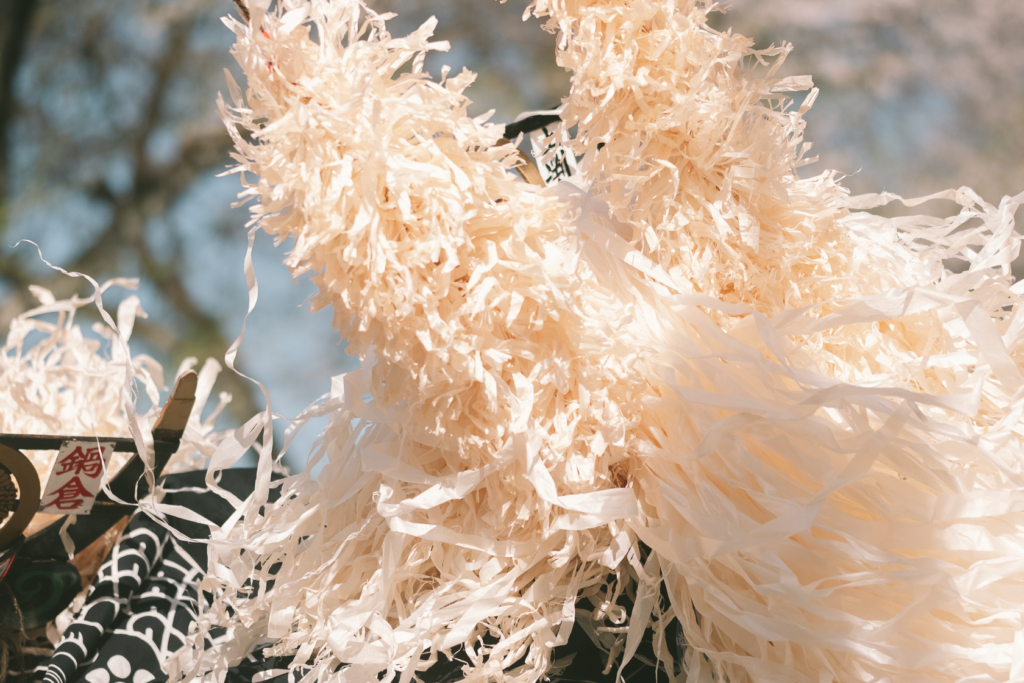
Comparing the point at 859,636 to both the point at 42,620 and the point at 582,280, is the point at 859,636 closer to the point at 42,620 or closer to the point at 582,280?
the point at 582,280

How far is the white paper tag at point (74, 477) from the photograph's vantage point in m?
0.39

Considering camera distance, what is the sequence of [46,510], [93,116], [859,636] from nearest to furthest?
[859,636] < [46,510] < [93,116]

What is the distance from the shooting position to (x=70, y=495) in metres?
0.40

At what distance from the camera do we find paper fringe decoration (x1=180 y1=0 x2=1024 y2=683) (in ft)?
0.72

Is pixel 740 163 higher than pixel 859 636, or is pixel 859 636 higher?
pixel 740 163

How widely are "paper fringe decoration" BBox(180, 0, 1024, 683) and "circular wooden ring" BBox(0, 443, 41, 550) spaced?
17 cm

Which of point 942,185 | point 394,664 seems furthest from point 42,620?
point 942,185

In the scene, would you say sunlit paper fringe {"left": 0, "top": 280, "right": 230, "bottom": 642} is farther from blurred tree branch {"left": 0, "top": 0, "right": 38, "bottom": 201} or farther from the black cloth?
blurred tree branch {"left": 0, "top": 0, "right": 38, "bottom": 201}

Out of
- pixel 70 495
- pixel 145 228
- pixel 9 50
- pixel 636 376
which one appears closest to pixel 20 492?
pixel 70 495

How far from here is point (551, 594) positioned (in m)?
0.26

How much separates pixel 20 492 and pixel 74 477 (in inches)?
1.1

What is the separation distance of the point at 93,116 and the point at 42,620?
4.39 feet

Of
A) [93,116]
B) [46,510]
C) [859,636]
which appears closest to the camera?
[859,636]

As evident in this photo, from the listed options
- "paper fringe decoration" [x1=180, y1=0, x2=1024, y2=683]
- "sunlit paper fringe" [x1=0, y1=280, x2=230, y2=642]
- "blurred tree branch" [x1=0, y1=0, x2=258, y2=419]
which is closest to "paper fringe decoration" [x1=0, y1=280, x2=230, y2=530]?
"sunlit paper fringe" [x1=0, y1=280, x2=230, y2=642]
